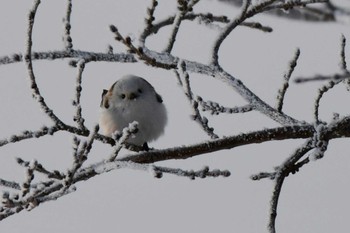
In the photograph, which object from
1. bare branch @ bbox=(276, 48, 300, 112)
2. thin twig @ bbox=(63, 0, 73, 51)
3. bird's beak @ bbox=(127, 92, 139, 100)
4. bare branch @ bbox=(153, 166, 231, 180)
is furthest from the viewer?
bird's beak @ bbox=(127, 92, 139, 100)

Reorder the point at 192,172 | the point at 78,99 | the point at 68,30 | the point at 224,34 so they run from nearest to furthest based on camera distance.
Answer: the point at 192,172 < the point at 78,99 < the point at 68,30 < the point at 224,34

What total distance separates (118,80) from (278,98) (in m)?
3.72

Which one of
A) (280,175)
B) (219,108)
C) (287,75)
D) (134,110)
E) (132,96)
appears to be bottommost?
(280,175)

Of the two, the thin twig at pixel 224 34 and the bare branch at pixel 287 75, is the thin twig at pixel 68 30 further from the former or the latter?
the bare branch at pixel 287 75

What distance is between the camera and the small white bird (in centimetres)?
759

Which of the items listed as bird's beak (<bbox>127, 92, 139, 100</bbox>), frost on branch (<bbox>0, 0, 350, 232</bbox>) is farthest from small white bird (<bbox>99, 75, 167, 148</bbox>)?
frost on branch (<bbox>0, 0, 350, 232</bbox>)

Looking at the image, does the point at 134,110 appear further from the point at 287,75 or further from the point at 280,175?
the point at 280,175

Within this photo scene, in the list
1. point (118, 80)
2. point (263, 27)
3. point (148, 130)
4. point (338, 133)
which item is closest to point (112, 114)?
point (148, 130)

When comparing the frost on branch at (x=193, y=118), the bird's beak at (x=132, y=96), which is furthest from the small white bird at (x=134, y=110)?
the frost on branch at (x=193, y=118)

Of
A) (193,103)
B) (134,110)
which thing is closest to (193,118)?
(193,103)

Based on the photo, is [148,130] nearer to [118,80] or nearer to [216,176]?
[118,80]

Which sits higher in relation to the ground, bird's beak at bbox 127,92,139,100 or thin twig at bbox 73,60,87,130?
bird's beak at bbox 127,92,139,100

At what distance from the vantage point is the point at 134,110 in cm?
779

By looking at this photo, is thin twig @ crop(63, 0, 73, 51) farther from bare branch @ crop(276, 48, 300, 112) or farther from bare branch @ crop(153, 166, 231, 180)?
bare branch @ crop(276, 48, 300, 112)
